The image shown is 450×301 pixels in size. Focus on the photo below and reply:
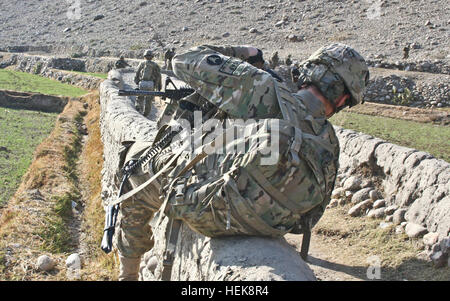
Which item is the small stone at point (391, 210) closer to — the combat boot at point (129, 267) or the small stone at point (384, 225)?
the small stone at point (384, 225)

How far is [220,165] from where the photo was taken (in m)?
2.82

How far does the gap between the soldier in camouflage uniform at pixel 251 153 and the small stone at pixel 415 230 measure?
191 centimetres

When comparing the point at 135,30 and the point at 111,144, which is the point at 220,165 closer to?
the point at 111,144

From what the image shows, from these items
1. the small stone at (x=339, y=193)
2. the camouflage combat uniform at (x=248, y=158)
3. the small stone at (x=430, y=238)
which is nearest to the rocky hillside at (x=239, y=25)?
the small stone at (x=339, y=193)

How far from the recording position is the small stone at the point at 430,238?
14.2ft

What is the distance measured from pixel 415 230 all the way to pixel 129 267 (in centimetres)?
251

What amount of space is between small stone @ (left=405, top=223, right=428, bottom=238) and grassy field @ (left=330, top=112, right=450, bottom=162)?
3012mm

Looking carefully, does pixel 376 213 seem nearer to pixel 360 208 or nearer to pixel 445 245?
pixel 360 208

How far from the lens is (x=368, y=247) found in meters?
4.88

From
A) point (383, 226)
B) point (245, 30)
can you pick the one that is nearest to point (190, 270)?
point (383, 226)

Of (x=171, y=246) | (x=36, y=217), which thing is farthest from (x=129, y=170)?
(x=36, y=217)

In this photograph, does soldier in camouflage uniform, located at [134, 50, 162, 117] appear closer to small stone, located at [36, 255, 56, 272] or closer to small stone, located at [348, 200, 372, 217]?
small stone, located at [36, 255, 56, 272]

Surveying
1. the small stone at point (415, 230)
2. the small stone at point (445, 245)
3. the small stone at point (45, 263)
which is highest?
the small stone at point (445, 245)

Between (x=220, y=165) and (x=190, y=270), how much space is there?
0.68m
